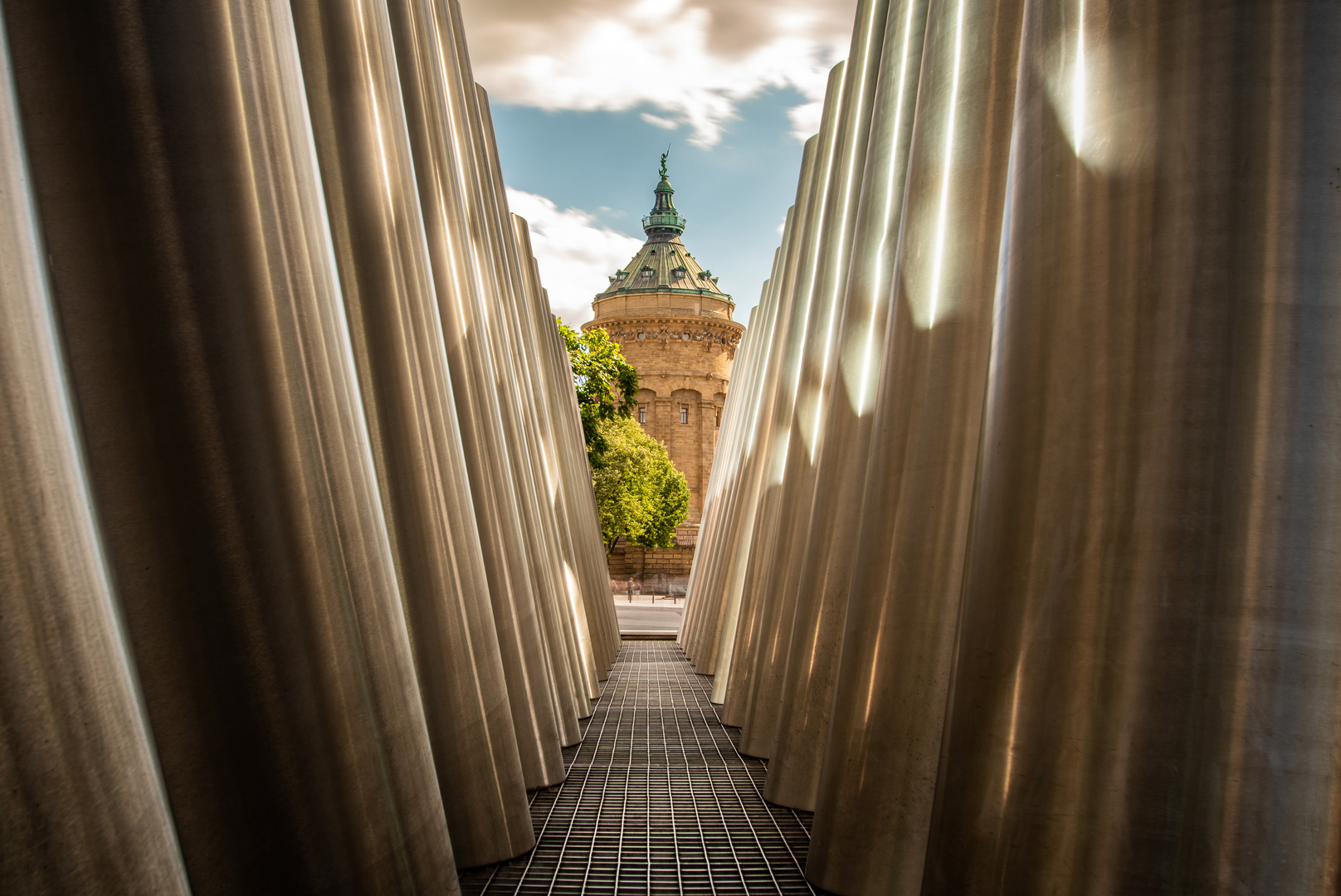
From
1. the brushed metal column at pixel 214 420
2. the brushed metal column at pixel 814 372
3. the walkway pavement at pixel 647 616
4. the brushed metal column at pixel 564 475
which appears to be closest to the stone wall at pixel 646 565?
the walkway pavement at pixel 647 616

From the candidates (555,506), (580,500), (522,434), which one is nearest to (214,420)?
(522,434)

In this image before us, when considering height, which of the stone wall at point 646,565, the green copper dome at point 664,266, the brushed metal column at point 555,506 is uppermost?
the green copper dome at point 664,266

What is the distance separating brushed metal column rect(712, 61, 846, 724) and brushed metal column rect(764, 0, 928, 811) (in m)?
1.83

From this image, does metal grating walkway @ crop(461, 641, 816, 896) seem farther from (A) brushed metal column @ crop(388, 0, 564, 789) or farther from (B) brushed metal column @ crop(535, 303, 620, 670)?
(B) brushed metal column @ crop(535, 303, 620, 670)

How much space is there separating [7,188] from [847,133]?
6186mm

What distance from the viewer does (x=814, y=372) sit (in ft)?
22.3

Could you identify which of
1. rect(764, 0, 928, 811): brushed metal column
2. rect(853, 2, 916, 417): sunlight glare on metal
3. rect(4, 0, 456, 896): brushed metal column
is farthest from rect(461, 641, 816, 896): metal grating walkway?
rect(853, 2, 916, 417): sunlight glare on metal

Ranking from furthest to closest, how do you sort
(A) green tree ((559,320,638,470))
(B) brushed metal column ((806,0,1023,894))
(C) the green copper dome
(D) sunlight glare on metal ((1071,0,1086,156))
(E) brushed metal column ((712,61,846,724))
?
(C) the green copper dome < (A) green tree ((559,320,638,470)) < (E) brushed metal column ((712,61,846,724)) < (B) brushed metal column ((806,0,1023,894)) < (D) sunlight glare on metal ((1071,0,1086,156))

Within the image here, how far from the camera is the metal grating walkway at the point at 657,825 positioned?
3717 millimetres

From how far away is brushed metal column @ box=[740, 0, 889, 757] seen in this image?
5.92m

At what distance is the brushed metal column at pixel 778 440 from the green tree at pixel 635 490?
24.5 m

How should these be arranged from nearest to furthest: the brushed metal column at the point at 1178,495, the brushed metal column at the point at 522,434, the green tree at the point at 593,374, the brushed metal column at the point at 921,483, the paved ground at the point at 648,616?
the brushed metal column at the point at 1178,495
the brushed metal column at the point at 921,483
the brushed metal column at the point at 522,434
the paved ground at the point at 648,616
the green tree at the point at 593,374

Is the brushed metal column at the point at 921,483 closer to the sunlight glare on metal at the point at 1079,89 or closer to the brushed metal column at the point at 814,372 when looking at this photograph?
the sunlight glare on metal at the point at 1079,89

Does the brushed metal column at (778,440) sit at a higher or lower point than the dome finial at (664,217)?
lower
